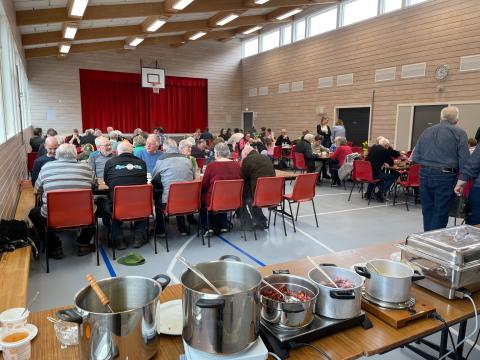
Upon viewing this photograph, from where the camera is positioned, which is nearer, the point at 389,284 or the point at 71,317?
the point at 71,317

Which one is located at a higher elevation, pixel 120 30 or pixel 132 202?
pixel 120 30

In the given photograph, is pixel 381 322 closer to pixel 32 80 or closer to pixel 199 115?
pixel 32 80

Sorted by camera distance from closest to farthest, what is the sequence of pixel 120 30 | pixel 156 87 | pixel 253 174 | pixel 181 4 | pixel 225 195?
pixel 225 195, pixel 253 174, pixel 181 4, pixel 120 30, pixel 156 87

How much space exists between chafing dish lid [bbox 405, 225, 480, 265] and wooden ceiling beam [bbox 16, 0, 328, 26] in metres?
8.35

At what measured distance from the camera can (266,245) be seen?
14.8 ft

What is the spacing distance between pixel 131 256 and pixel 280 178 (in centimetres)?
211

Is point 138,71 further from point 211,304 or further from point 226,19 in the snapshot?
point 211,304

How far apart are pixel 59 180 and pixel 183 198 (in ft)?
4.44

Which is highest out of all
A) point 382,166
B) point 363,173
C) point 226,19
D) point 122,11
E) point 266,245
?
point 226,19

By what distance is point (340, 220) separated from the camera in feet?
18.6

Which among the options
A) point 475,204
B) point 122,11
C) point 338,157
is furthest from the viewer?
point 338,157

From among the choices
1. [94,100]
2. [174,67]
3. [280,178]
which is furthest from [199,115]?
[280,178]

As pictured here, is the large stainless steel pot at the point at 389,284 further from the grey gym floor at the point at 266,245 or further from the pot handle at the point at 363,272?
the grey gym floor at the point at 266,245

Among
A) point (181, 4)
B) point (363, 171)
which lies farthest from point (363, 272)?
point (181, 4)
